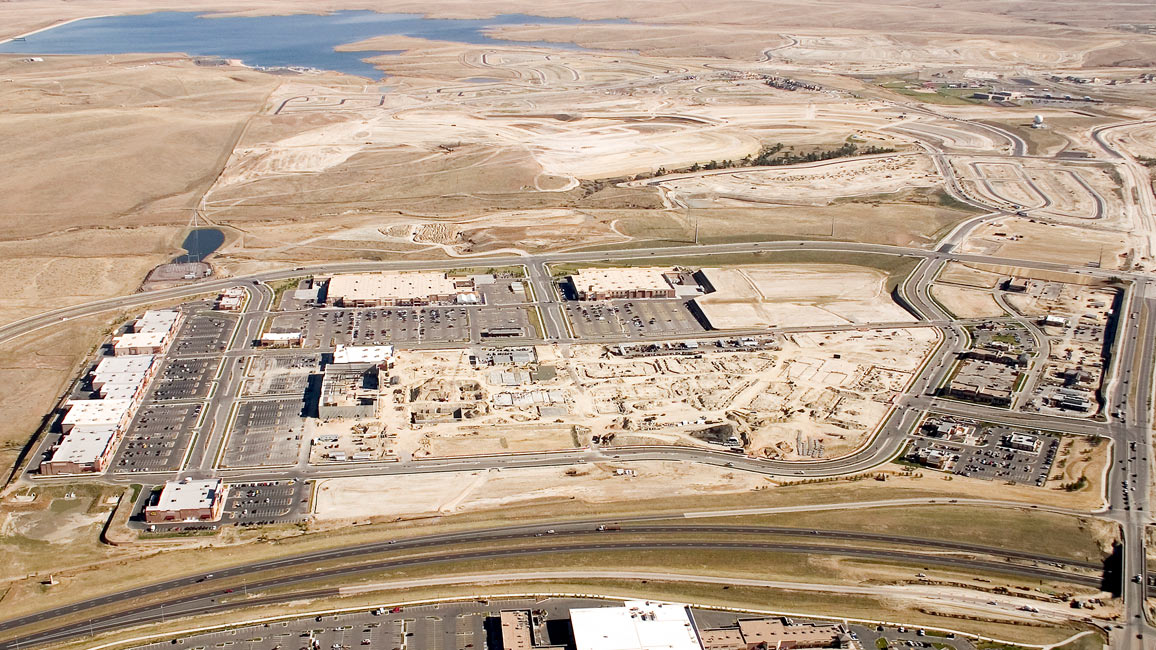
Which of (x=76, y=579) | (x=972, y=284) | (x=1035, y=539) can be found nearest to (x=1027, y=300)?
(x=972, y=284)

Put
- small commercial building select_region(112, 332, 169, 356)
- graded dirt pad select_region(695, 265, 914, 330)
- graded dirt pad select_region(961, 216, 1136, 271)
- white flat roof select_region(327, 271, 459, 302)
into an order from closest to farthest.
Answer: small commercial building select_region(112, 332, 169, 356), graded dirt pad select_region(695, 265, 914, 330), white flat roof select_region(327, 271, 459, 302), graded dirt pad select_region(961, 216, 1136, 271)

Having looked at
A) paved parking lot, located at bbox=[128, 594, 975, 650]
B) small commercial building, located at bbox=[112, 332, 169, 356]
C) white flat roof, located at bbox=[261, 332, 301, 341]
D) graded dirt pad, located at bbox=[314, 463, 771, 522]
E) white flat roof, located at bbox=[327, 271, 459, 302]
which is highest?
white flat roof, located at bbox=[327, 271, 459, 302]

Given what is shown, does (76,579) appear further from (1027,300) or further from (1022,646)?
(1027,300)

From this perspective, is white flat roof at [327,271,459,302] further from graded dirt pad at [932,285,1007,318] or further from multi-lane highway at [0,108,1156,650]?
graded dirt pad at [932,285,1007,318]

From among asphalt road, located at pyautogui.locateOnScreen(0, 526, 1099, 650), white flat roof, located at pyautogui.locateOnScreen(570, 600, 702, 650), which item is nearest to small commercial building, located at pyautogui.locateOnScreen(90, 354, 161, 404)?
asphalt road, located at pyautogui.locateOnScreen(0, 526, 1099, 650)

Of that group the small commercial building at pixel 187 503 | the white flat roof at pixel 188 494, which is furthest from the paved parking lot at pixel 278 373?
the small commercial building at pixel 187 503

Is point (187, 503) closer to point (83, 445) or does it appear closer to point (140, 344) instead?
point (83, 445)

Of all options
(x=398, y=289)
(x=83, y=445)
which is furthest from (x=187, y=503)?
(x=398, y=289)
